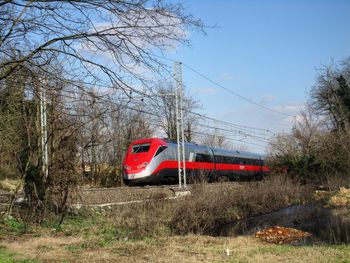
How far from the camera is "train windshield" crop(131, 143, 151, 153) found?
31.0 m

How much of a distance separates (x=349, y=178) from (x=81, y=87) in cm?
2755

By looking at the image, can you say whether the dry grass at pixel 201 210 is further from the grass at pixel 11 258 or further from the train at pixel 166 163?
the grass at pixel 11 258

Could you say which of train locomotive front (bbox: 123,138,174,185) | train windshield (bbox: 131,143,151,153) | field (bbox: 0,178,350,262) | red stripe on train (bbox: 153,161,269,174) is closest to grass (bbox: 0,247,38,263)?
field (bbox: 0,178,350,262)

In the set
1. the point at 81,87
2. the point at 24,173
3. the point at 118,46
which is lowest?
the point at 24,173

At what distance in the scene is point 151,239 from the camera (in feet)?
39.8

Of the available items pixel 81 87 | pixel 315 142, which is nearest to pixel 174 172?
pixel 315 142

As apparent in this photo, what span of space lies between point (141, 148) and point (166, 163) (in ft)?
6.41

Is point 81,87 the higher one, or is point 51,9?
point 51,9

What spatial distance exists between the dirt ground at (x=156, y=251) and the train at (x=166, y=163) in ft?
45.9

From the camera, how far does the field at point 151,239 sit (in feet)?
30.2

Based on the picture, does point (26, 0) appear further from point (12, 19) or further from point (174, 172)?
point (174, 172)

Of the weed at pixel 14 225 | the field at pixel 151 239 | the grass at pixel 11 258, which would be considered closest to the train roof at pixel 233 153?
the field at pixel 151 239

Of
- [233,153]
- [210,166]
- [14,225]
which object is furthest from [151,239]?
[233,153]

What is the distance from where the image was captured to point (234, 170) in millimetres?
42344
